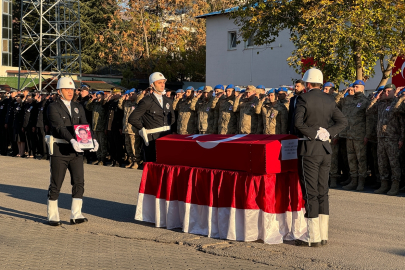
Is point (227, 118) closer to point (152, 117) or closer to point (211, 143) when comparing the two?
point (152, 117)

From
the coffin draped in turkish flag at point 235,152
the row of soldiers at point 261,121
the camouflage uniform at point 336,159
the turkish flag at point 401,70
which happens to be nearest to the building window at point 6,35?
the row of soldiers at point 261,121

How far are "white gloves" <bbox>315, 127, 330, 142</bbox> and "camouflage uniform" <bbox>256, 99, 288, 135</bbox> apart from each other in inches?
254

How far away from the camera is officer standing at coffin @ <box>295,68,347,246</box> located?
7.29 meters

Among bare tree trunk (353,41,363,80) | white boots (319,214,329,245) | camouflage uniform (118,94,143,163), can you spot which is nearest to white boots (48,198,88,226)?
white boots (319,214,329,245)

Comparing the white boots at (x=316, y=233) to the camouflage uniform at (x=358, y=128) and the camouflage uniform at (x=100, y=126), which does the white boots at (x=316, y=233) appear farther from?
the camouflage uniform at (x=100, y=126)

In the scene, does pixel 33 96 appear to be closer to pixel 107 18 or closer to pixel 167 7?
pixel 167 7

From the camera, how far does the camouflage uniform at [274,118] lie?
45.3ft

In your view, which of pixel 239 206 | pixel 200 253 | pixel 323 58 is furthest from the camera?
pixel 323 58

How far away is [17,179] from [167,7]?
1299 inches

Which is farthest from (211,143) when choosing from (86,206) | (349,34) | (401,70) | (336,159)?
(401,70)

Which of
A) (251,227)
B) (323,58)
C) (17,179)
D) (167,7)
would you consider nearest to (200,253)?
(251,227)

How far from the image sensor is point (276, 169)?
7539 mm

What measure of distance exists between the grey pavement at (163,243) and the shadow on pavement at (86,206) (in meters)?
0.02

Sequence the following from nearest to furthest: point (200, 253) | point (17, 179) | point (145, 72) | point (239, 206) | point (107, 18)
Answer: point (200, 253)
point (239, 206)
point (17, 179)
point (145, 72)
point (107, 18)
